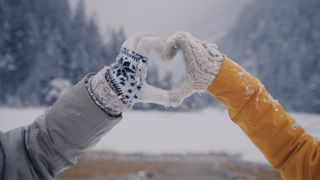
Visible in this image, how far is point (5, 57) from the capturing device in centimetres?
941

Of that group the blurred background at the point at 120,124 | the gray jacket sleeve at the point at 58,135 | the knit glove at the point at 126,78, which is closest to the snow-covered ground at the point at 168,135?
the blurred background at the point at 120,124

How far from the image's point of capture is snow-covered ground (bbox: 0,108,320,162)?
834 cm

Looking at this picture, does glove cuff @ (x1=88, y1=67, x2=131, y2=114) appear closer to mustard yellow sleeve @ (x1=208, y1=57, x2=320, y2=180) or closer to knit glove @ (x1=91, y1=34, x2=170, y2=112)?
knit glove @ (x1=91, y1=34, x2=170, y2=112)

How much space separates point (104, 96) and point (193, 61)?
9.3 inches

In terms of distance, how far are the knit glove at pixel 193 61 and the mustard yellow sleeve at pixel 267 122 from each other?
2 cm

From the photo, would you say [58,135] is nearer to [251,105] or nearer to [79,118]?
[79,118]

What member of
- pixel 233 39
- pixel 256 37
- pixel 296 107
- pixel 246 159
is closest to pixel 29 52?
pixel 246 159

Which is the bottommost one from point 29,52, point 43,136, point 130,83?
point 29,52

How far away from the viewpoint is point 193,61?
27.4 inches

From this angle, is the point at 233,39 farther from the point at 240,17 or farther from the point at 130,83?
the point at 130,83

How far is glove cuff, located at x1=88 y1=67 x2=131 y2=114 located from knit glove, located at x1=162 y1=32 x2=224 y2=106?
5.5 inches

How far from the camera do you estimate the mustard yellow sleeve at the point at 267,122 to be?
27.5 inches

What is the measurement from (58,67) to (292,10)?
29626mm

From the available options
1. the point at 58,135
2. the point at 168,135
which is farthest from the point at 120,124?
the point at 58,135
